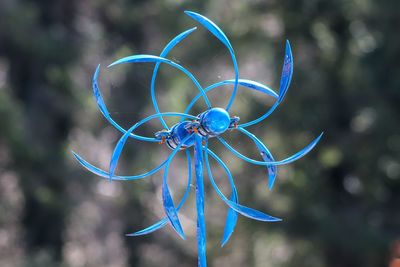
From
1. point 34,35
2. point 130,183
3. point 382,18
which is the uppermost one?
point 382,18

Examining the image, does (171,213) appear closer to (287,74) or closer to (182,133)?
(182,133)

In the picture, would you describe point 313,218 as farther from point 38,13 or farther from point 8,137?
point 38,13

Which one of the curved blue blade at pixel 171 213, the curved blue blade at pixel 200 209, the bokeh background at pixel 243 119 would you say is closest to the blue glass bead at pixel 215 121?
the curved blue blade at pixel 200 209

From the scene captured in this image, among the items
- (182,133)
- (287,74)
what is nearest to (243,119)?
(287,74)

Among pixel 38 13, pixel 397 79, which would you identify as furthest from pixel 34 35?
pixel 397 79

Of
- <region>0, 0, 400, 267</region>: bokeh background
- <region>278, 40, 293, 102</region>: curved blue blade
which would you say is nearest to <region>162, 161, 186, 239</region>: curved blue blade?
<region>278, 40, 293, 102</region>: curved blue blade

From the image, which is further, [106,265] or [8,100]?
[106,265]

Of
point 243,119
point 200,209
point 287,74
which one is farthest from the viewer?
point 243,119

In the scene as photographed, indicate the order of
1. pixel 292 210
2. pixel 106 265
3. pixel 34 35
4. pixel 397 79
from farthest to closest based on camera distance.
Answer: pixel 106 265, pixel 34 35, pixel 292 210, pixel 397 79

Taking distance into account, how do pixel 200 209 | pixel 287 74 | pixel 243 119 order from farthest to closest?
pixel 243 119, pixel 287 74, pixel 200 209
